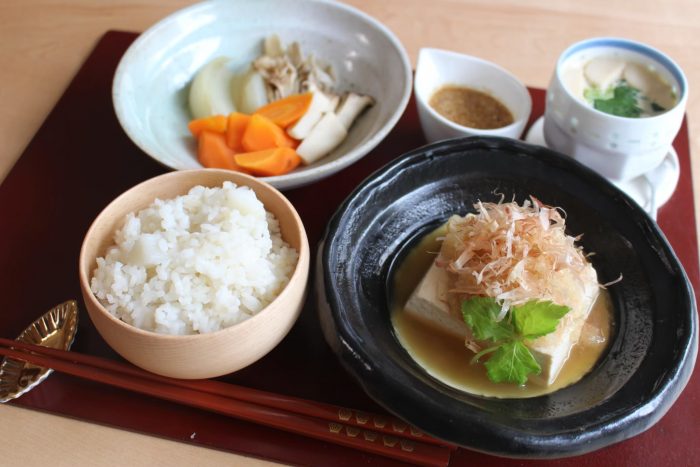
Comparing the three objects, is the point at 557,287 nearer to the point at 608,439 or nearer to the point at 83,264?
the point at 608,439

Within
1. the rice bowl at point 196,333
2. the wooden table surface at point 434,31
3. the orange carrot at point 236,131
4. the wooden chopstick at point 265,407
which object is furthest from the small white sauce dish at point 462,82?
the wooden chopstick at point 265,407

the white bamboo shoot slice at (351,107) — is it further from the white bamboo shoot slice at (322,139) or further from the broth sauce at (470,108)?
the broth sauce at (470,108)

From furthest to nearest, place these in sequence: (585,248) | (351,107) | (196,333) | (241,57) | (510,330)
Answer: (241,57) → (351,107) → (585,248) → (510,330) → (196,333)

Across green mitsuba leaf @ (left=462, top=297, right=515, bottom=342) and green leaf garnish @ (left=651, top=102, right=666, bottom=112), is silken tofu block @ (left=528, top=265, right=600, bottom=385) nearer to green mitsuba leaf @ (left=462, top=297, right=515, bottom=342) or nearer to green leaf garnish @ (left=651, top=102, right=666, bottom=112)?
green mitsuba leaf @ (left=462, top=297, right=515, bottom=342)

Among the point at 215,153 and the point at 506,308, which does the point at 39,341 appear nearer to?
the point at 215,153

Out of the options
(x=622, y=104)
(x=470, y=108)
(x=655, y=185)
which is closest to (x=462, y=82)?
(x=470, y=108)

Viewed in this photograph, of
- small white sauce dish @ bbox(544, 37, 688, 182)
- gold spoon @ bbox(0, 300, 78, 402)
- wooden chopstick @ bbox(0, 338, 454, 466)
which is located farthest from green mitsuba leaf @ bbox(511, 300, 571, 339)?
gold spoon @ bbox(0, 300, 78, 402)

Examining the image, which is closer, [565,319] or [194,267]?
[194,267]
